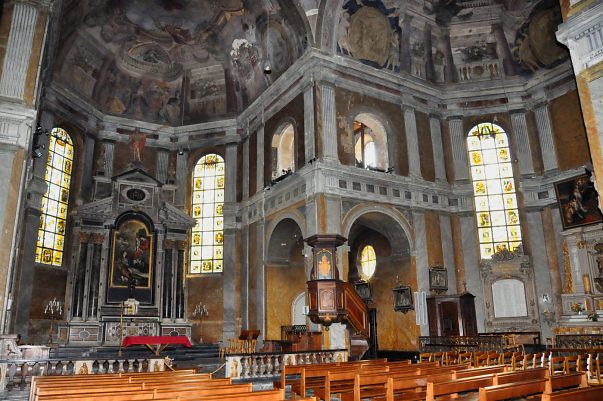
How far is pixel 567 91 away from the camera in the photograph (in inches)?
776

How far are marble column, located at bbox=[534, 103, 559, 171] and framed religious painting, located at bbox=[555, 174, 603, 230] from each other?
4.73ft

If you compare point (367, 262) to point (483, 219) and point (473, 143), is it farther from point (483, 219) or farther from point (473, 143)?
point (473, 143)

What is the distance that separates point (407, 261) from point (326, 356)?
21.7 ft

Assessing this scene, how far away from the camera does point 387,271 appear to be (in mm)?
19734

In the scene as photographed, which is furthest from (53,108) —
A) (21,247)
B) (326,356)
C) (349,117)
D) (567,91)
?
(567,91)

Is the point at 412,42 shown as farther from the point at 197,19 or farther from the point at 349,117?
the point at 197,19

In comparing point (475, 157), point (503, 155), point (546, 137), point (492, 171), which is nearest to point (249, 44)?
point (475, 157)

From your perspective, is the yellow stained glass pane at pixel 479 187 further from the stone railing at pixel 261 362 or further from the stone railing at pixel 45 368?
the stone railing at pixel 45 368

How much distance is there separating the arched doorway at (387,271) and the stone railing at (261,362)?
5.64 metres

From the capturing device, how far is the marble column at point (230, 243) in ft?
71.7

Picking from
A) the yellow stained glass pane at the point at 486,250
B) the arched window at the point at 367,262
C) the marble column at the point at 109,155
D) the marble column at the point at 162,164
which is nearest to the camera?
the yellow stained glass pane at the point at 486,250

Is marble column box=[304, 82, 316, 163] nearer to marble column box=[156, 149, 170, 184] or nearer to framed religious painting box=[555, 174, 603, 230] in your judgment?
marble column box=[156, 149, 170, 184]

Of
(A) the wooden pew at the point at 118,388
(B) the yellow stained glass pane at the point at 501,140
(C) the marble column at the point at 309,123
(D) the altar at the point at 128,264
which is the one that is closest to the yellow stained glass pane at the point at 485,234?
(B) the yellow stained glass pane at the point at 501,140

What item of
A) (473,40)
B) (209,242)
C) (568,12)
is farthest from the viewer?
(209,242)
